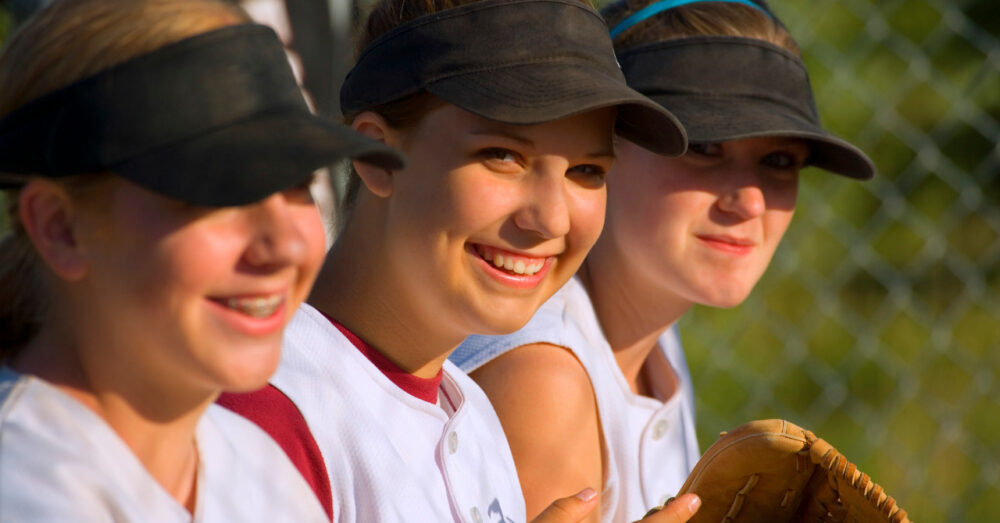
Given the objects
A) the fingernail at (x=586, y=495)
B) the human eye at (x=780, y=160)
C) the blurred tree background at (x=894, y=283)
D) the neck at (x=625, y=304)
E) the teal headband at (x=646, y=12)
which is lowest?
the blurred tree background at (x=894, y=283)

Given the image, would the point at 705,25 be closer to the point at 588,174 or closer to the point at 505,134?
the point at 588,174

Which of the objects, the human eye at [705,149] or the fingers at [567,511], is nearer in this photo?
the fingers at [567,511]

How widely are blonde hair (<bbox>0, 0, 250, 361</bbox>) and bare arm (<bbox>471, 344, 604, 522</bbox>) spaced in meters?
0.85

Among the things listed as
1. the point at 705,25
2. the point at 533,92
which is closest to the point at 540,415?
the point at 533,92

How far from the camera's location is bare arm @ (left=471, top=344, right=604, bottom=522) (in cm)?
163

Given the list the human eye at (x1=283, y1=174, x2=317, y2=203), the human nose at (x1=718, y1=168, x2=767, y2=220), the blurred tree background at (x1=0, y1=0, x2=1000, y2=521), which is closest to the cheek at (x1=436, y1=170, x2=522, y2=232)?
the human eye at (x1=283, y1=174, x2=317, y2=203)

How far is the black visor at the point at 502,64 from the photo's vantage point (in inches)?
49.3

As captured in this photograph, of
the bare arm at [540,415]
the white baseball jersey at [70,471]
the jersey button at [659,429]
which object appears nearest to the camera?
the white baseball jersey at [70,471]

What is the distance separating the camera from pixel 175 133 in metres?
0.85

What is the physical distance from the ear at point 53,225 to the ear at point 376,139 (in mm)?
511

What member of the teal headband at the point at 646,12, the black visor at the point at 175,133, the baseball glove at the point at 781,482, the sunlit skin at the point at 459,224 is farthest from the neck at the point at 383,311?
the teal headband at the point at 646,12

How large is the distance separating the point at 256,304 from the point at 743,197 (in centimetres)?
109

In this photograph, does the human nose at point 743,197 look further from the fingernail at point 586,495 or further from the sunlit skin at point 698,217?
the fingernail at point 586,495

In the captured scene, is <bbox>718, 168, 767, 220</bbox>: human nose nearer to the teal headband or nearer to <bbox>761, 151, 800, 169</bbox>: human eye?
<bbox>761, 151, 800, 169</bbox>: human eye
